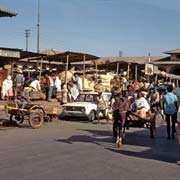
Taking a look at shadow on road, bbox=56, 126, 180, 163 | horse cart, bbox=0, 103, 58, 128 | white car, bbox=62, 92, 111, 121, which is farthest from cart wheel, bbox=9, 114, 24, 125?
white car, bbox=62, 92, 111, 121

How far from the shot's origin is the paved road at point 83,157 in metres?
8.30

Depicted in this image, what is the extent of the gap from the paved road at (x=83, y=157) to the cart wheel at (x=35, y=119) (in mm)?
1408

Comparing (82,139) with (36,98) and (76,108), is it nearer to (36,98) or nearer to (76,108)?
(76,108)

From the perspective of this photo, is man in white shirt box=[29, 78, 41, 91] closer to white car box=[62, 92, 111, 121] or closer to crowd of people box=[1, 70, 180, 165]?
crowd of people box=[1, 70, 180, 165]

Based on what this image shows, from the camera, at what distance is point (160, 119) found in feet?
79.2

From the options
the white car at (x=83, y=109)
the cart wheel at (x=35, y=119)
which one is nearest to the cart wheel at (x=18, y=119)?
the cart wheel at (x=35, y=119)

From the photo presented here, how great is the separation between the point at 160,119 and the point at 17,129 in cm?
983

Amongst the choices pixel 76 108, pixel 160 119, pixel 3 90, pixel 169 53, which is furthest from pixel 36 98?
pixel 169 53

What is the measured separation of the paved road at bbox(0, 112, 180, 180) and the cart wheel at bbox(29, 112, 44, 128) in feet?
4.62

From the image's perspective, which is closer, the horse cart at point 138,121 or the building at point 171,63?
the horse cart at point 138,121

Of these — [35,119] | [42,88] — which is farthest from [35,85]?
[35,119]

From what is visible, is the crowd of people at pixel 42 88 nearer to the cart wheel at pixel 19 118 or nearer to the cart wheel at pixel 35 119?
the cart wheel at pixel 19 118

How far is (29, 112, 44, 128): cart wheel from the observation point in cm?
1744

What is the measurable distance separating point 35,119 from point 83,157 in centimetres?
764
